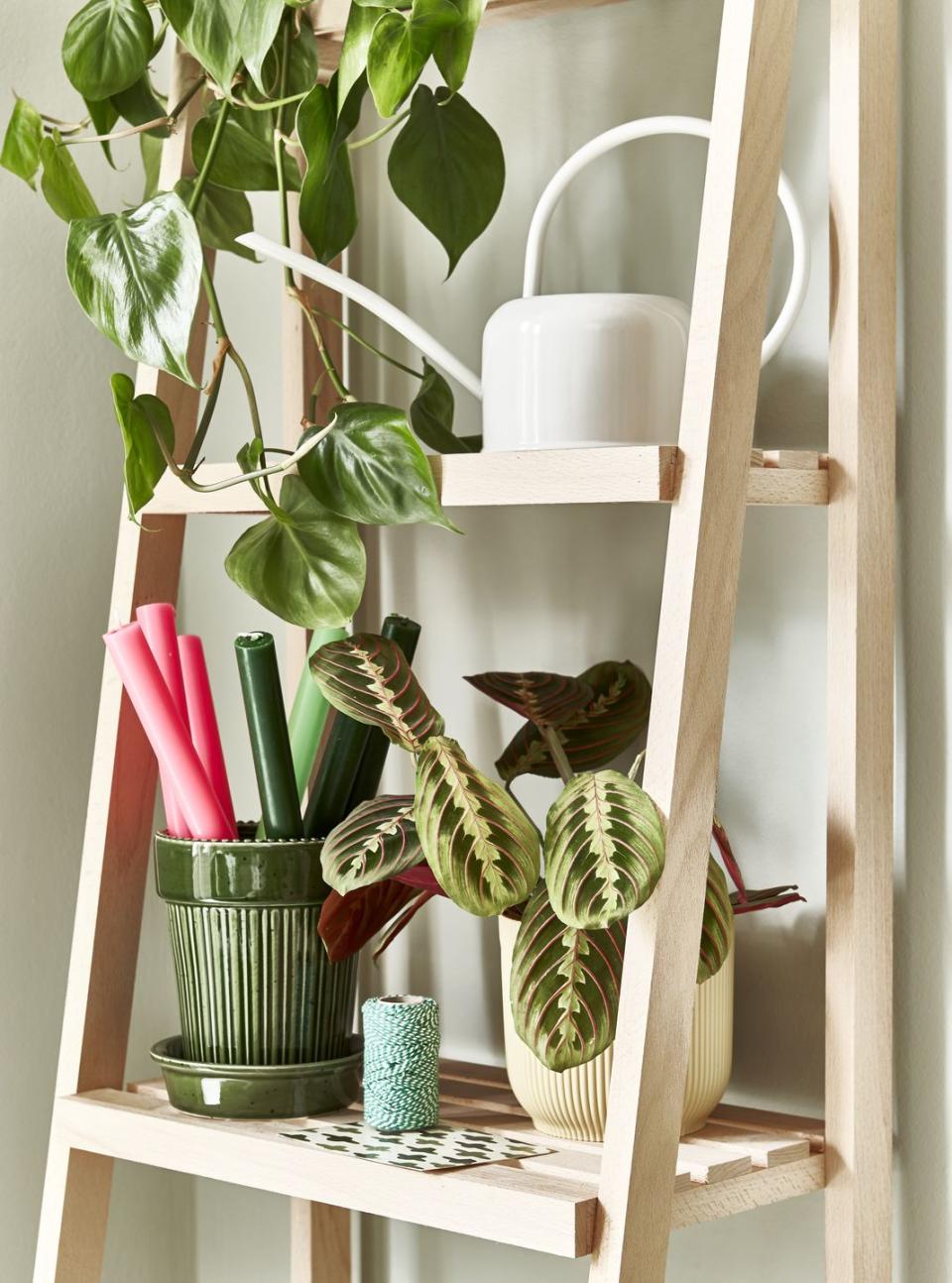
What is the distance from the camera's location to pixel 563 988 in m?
0.87

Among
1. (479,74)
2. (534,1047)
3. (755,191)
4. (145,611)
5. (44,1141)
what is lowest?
(44,1141)

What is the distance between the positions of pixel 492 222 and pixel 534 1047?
65 cm

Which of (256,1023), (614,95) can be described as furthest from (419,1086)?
(614,95)

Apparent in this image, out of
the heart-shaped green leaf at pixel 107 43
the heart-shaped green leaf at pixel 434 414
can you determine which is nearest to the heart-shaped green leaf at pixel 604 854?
the heart-shaped green leaf at pixel 434 414

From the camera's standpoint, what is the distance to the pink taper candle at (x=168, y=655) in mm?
1062

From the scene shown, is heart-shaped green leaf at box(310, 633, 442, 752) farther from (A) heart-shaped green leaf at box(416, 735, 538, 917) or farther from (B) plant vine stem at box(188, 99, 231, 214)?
(B) plant vine stem at box(188, 99, 231, 214)

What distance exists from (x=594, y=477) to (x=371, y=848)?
0.26 meters

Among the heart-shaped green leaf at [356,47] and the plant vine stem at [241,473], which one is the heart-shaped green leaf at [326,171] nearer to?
the heart-shaped green leaf at [356,47]

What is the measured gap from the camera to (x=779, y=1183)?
3.05ft

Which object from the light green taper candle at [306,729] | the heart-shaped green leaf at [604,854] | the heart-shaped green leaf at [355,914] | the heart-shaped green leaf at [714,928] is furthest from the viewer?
the light green taper candle at [306,729]

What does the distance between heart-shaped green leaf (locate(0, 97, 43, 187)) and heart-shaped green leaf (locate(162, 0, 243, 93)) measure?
0.51ft

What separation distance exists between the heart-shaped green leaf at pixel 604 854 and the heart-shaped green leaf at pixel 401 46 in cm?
39

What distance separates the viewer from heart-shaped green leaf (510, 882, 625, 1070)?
2.80 feet

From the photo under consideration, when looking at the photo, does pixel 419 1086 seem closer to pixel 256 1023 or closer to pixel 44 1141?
pixel 256 1023
